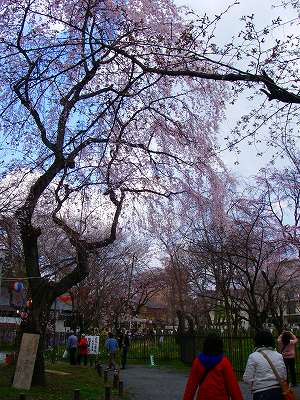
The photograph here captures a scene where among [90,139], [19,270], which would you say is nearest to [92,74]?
[90,139]

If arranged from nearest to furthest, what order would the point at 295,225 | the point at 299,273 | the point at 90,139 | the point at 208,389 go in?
the point at 208,389 < the point at 90,139 < the point at 295,225 < the point at 299,273

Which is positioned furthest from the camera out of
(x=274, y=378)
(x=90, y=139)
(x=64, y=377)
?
(x=64, y=377)

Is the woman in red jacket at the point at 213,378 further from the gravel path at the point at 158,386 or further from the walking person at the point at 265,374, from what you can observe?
the gravel path at the point at 158,386

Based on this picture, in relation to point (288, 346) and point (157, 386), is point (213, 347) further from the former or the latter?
point (157, 386)

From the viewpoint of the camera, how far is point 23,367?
13219 mm

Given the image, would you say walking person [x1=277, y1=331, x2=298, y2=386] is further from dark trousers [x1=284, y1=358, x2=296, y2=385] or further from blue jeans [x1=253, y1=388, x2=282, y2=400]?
blue jeans [x1=253, y1=388, x2=282, y2=400]

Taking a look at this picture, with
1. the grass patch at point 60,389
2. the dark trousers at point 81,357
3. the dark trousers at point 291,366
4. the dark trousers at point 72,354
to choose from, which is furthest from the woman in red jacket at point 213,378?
the dark trousers at point 81,357

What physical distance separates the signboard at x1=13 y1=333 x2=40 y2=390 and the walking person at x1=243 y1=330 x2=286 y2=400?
7995 mm

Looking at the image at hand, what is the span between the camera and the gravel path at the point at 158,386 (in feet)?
48.4

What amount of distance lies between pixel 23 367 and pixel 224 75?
361 inches

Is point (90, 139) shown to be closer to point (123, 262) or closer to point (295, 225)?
point (295, 225)

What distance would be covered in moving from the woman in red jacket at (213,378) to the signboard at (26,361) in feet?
26.4

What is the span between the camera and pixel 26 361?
520 inches

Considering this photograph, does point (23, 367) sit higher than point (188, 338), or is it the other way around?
point (188, 338)
